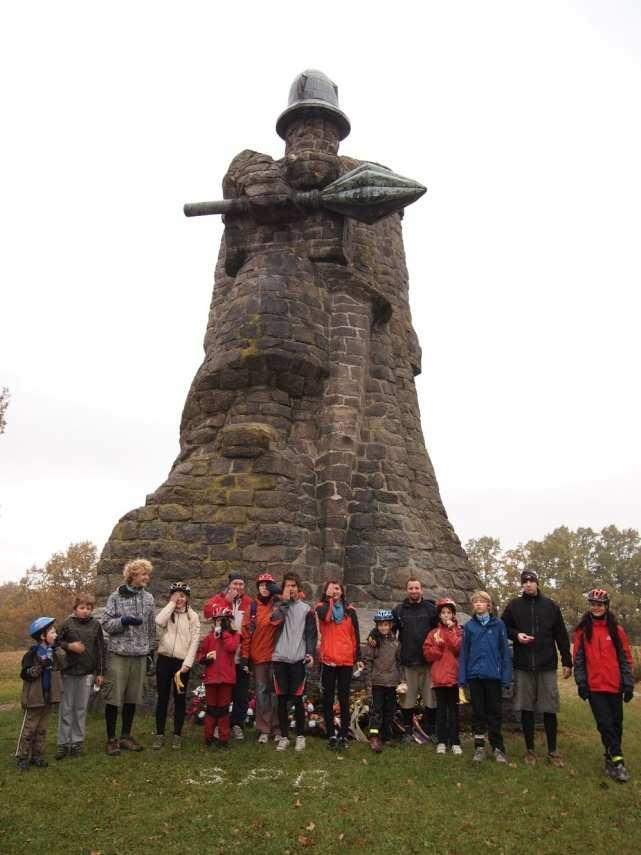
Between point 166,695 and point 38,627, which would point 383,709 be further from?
point 38,627

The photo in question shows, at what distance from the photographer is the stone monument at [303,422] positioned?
10.0 m

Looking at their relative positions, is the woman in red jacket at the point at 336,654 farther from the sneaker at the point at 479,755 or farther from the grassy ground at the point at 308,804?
the sneaker at the point at 479,755

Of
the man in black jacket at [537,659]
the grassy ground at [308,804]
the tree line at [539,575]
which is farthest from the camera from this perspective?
the tree line at [539,575]

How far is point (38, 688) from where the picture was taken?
253 inches

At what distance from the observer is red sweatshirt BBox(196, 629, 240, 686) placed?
695cm

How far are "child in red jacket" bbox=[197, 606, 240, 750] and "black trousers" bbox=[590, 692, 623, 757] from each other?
3778 mm

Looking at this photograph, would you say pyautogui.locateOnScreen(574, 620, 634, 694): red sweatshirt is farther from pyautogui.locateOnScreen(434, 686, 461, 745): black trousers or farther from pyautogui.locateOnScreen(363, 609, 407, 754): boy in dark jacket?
pyautogui.locateOnScreen(363, 609, 407, 754): boy in dark jacket

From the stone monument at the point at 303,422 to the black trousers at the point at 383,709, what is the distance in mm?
2811

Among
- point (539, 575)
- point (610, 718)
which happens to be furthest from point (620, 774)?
point (539, 575)

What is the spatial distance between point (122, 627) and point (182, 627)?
62 centimetres

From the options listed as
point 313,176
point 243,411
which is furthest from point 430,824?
point 313,176

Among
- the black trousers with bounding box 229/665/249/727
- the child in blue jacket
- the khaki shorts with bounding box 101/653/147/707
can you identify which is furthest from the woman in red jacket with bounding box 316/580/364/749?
the khaki shorts with bounding box 101/653/147/707

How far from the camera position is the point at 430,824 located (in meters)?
5.20

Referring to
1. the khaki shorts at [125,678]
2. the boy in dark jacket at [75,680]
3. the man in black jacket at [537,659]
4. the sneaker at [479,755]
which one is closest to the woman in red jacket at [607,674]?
the man in black jacket at [537,659]
